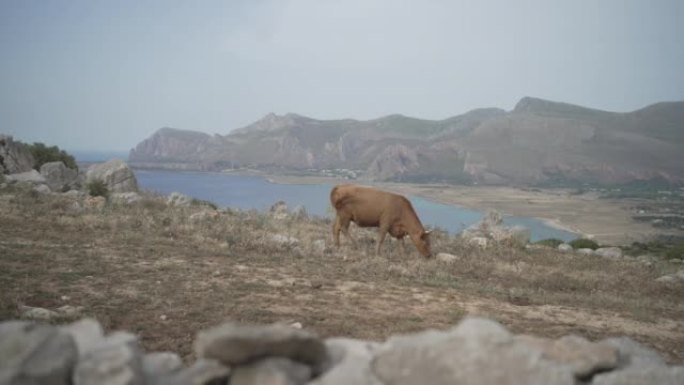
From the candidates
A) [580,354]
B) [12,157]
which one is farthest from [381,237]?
[12,157]

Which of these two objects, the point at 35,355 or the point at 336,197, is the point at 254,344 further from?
the point at 336,197

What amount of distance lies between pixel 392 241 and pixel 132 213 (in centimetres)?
913

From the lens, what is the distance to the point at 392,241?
60.2 ft

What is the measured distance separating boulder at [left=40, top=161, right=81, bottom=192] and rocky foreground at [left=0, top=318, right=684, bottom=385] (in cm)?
2794

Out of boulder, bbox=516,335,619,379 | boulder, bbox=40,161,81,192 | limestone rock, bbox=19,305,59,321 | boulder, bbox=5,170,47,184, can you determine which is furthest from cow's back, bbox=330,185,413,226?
boulder, bbox=40,161,81,192

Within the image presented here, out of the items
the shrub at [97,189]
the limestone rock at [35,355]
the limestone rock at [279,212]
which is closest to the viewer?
the limestone rock at [35,355]

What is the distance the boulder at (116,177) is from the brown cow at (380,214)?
19.6 metres

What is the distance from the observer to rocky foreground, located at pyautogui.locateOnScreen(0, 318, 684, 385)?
3488 mm

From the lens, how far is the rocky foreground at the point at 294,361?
11.4ft

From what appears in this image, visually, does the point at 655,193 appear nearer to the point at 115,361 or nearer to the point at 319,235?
the point at 319,235

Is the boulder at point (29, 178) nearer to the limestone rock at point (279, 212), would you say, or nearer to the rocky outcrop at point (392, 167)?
the limestone rock at point (279, 212)

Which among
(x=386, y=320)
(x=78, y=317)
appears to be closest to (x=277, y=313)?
(x=386, y=320)

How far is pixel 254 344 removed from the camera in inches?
151

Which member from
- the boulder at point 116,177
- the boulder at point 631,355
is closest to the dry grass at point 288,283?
the boulder at point 631,355
